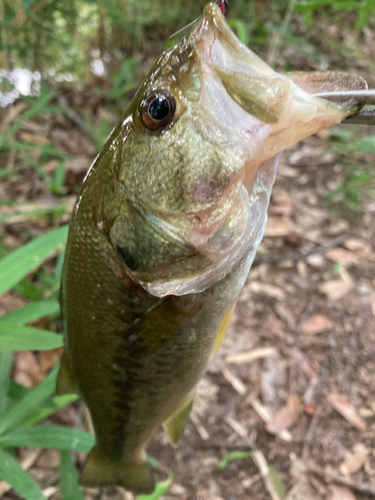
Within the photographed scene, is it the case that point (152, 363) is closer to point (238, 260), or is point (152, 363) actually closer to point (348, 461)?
point (238, 260)

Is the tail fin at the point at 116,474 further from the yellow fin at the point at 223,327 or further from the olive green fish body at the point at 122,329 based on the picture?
the yellow fin at the point at 223,327

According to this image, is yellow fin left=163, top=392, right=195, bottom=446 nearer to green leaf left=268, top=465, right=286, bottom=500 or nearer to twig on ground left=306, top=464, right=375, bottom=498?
green leaf left=268, top=465, right=286, bottom=500

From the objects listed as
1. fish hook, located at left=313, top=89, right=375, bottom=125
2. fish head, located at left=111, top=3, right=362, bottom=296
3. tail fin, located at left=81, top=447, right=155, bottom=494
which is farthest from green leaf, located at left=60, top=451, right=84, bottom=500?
fish hook, located at left=313, top=89, right=375, bottom=125

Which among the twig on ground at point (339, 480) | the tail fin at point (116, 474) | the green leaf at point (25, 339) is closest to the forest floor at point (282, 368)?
the twig on ground at point (339, 480)

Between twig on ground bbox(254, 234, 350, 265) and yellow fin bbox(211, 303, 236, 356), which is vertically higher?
yellow fin bbox(211, 303, 236, 356)

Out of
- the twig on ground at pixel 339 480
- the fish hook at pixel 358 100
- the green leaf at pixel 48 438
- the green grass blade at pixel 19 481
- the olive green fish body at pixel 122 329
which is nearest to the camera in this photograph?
the fish hook at pixel 358 100

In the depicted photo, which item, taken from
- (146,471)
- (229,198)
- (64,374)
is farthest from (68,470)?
(229,198)
